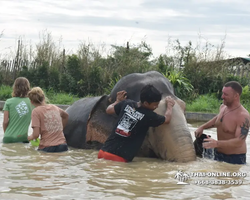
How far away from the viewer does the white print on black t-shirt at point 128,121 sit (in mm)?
6266

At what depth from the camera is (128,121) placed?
6.29 m

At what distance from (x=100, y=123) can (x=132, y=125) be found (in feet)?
4.68

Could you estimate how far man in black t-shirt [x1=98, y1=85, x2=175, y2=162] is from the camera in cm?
623

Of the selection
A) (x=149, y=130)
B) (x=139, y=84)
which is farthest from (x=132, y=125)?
(x=139, y=84)

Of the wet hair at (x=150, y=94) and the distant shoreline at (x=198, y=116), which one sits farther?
the distant shoreline at (x=198, y=116)

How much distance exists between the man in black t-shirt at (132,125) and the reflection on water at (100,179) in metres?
0.14

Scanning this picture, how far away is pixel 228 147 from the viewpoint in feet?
22.1

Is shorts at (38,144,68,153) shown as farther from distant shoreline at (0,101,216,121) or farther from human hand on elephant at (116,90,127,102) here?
distant shoreline at (0,101,216,121)

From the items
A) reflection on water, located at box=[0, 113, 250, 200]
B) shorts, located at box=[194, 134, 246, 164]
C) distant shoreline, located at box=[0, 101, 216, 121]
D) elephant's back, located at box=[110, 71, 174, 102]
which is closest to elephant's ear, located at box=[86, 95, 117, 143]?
elephant's back, located at box=[110, 71, 174, 102]

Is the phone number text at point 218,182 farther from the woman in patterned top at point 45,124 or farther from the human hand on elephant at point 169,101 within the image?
the woman in patterned top at point 45,124

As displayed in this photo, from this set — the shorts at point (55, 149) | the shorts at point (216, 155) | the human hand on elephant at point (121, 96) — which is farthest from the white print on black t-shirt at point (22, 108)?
the shorts at point (216, 155)

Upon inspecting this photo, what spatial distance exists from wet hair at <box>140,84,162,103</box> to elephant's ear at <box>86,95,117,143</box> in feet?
4.63

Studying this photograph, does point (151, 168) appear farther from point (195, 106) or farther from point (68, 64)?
point (68, 64)

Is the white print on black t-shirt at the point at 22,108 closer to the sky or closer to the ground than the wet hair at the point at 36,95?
closer to the ground
